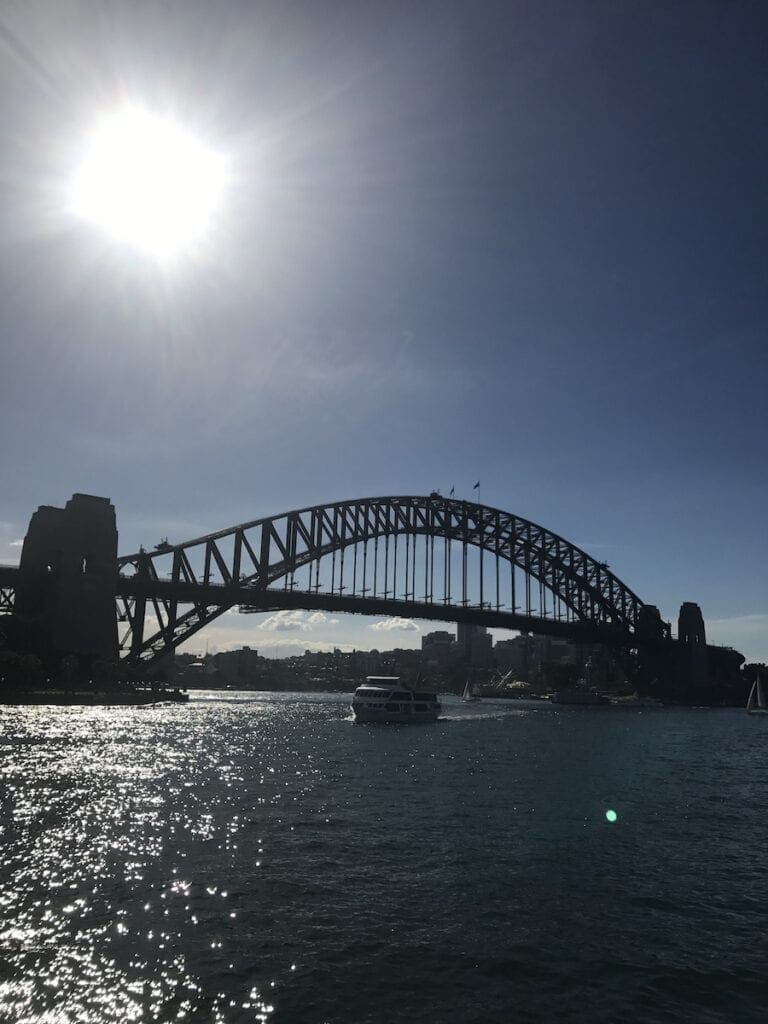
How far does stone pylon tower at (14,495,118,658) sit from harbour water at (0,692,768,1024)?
50286mm

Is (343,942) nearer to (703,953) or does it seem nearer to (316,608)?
(703,953)

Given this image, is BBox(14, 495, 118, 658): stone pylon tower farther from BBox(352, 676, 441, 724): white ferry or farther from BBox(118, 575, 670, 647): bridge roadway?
BBox(352, 676, 441, 724): white ferry

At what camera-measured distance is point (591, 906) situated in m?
17.1

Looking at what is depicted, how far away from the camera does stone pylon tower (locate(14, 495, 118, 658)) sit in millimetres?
84500

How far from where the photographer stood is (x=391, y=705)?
2970 inches

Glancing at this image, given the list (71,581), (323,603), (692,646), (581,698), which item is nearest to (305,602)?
(323,603)

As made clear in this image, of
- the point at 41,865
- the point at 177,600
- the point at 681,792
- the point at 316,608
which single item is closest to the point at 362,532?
the point at 316,608

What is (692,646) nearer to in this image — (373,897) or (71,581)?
(71,581)

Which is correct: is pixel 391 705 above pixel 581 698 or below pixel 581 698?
above

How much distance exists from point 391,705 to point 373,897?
59.4 meters

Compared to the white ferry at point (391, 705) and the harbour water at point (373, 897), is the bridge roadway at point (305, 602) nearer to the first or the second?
the white ferry at point (391, 705)

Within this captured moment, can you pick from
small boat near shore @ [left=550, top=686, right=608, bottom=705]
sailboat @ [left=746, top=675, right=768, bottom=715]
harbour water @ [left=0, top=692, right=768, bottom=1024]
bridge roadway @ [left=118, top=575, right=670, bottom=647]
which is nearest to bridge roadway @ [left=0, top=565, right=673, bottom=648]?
bridge roadway @ [left=118, top=575, right=670, bottom=647]

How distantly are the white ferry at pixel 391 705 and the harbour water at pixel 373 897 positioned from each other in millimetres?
38049

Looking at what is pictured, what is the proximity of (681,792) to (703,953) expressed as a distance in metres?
21.7
